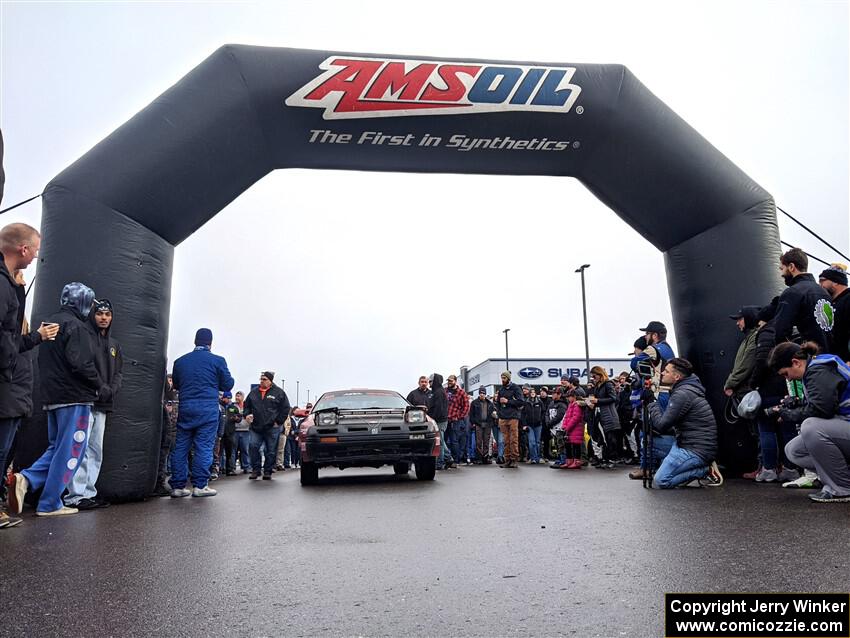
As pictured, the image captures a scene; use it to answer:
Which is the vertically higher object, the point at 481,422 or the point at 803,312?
the point at 803,312

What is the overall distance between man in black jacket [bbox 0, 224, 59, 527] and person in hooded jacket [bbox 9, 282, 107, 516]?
754mm

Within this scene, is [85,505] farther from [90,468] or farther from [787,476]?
[787,476]

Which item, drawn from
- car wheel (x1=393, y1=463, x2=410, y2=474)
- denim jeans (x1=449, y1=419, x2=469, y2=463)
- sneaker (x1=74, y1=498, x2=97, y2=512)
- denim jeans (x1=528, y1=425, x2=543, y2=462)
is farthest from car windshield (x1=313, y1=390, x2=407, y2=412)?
denim jeans (x1=528, y1=425, x2=543, y2=462)

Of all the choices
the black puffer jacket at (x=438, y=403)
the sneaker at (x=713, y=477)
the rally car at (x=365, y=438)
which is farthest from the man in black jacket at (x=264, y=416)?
the sneaker at (x=713, y=477)

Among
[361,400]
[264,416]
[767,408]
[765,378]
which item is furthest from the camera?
[264,416]

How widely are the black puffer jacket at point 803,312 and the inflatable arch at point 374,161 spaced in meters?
1.73

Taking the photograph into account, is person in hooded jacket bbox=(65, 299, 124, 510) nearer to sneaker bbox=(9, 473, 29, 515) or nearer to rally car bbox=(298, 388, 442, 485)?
sneaker bbox=(9, 473, 29, 515)

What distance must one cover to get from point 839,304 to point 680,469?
2275 millimetres

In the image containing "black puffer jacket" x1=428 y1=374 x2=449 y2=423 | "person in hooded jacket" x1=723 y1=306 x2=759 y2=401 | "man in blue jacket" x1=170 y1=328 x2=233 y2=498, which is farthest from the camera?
"black puffer jacket" x1=428 y1=374 x2=449 y2=423

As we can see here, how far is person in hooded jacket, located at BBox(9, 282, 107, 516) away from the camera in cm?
622

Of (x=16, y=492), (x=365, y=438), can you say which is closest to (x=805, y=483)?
(x=365, y=438)

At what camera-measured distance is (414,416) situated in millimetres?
9438

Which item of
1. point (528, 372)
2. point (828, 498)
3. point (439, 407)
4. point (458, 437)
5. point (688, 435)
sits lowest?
point (828, 498)

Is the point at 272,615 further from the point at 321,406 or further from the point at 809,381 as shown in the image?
the point at 321,406
